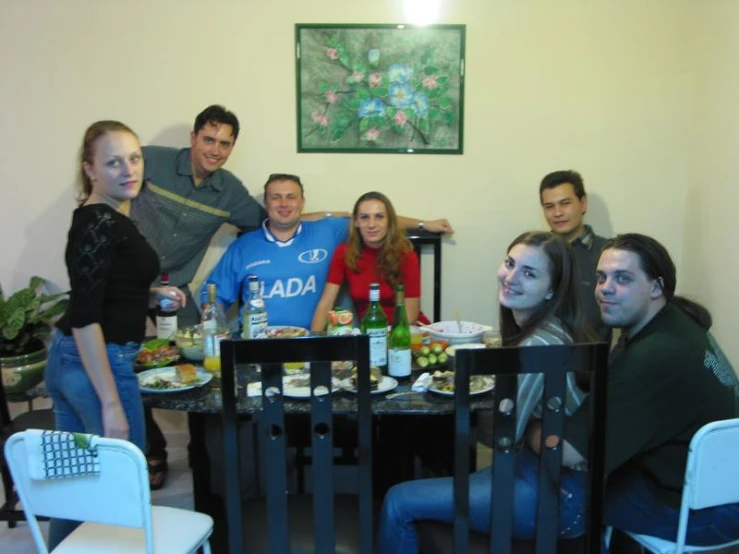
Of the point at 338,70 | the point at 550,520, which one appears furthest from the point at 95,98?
the point at 550,520

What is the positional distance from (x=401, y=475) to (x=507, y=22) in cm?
209

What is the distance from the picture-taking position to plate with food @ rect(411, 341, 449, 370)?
77.2 inches

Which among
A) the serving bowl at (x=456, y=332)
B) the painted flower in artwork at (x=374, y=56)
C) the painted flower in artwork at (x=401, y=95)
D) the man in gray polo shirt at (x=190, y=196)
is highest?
the painted flower in artwork at (x=374, y=56)

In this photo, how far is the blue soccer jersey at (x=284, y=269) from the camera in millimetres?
2801

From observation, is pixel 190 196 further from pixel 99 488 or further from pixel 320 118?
pixel 99 488

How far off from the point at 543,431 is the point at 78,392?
1.14 metres

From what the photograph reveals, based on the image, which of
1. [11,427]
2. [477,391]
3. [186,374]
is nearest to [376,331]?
[477,391]

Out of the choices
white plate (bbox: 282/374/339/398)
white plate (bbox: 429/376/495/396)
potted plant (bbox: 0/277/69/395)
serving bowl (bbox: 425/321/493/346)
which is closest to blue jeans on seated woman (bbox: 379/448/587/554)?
white plate (bbox: 429/376/495/396)

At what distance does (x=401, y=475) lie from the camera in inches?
84.6

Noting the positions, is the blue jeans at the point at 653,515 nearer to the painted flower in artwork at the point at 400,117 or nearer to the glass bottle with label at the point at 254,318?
the glass bottle with label at the point at 254,318

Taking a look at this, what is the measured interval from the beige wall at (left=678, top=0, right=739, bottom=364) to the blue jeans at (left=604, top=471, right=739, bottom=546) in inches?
47.8

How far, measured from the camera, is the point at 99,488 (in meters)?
1.33

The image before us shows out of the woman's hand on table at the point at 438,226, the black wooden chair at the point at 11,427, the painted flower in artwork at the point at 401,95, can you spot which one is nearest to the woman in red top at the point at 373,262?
the woman's hand on table at the point at 438,226

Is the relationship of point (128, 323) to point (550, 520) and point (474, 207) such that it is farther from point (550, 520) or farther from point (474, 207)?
point (474, 207)
